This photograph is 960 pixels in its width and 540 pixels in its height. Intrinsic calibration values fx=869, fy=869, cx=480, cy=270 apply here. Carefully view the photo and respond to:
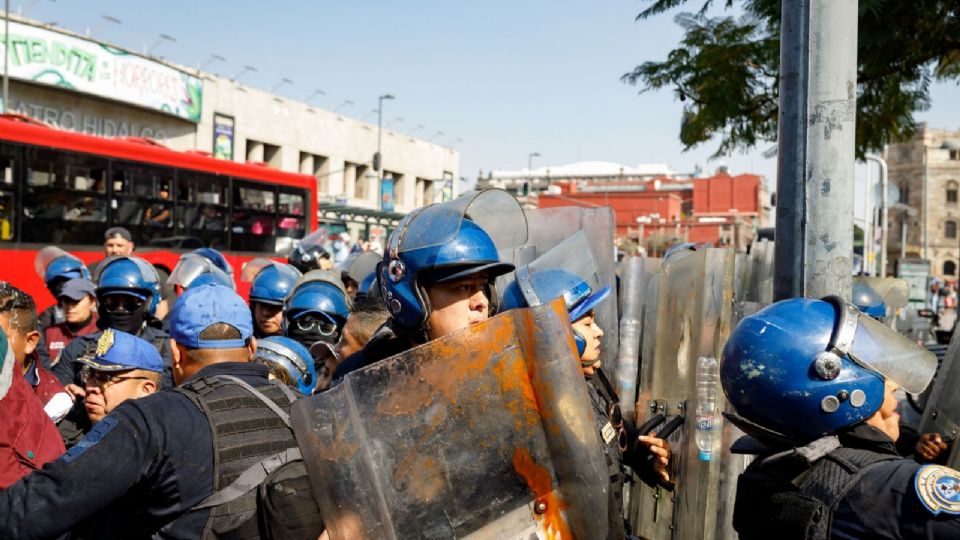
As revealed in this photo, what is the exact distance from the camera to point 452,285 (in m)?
2.56

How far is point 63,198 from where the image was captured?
13.9m

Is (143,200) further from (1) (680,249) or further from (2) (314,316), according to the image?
(2) (314,316)

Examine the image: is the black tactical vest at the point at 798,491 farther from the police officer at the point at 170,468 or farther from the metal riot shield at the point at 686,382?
the metal riot shield at the point at 686,382

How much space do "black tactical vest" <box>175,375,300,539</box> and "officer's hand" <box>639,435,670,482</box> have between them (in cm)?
145

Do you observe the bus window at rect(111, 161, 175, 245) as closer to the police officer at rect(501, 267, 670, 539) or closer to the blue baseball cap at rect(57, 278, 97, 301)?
the blue baseball cap at rect(57, 278, 97, 301)

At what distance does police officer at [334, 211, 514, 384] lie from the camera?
8.17 feet

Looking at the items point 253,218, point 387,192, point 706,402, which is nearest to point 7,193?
point 253,218

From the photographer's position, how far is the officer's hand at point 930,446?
3309 mm

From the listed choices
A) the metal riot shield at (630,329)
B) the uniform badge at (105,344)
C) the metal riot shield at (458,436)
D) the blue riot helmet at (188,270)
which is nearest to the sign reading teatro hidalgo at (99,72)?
the blue riot helmet at (188,270)

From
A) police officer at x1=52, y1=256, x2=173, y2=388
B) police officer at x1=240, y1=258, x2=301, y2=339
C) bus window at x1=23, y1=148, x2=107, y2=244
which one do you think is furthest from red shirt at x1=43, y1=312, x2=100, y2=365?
bus window at x1=23, y1=148, x2=107, y2=244

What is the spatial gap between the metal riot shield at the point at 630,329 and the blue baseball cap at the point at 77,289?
354cm

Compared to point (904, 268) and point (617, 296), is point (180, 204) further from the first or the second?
point (904, 268)

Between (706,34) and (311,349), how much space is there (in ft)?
12.9

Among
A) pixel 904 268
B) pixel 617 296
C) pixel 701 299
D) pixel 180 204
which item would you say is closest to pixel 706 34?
pixel 617 296
